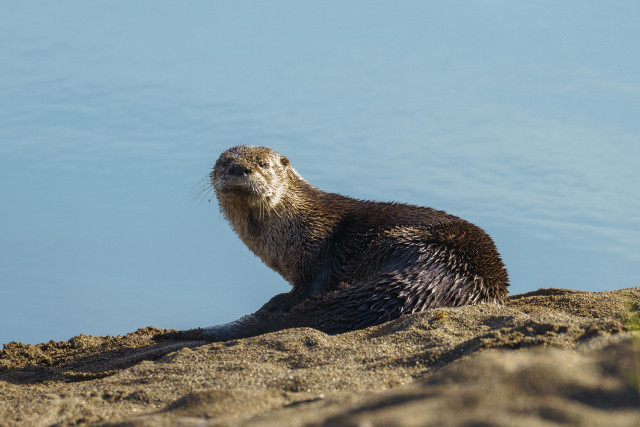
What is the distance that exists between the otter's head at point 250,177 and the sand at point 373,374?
1649 millimetres

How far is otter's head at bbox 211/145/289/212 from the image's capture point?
23.2 feet

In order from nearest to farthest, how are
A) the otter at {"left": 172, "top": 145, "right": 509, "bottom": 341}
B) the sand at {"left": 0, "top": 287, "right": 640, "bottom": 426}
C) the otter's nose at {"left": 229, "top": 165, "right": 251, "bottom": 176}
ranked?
the sand at {"left": 0, "top": 287, "right": 640, "bottom": 426}
the otter at {"left": 172, "top": 145, "right": 509, "bottom": 341}
the otter's nose at {"left": 229, "top": 165, "right": 251, "bottom": 176}

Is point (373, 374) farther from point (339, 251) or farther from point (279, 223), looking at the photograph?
point (279, 223)

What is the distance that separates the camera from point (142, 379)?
178 inches

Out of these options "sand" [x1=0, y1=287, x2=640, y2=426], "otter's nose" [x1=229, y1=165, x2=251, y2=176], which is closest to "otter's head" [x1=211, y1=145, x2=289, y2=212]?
"otter's nose" [x1=229, y1=165, x2=251, y2=176]

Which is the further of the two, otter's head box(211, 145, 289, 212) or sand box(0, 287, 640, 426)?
otter's head box(211, 145, 289, 212)

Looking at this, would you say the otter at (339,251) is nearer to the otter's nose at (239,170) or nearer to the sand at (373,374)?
the otter's nose at (239,170)

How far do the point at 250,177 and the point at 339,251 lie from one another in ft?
3.93

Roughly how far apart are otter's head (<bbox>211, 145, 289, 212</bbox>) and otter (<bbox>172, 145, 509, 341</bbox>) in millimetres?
11

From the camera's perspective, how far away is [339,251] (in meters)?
7.19

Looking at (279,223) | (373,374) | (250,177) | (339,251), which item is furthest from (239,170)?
(373,374)

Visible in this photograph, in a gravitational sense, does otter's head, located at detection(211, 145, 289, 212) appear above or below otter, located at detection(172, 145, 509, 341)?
above

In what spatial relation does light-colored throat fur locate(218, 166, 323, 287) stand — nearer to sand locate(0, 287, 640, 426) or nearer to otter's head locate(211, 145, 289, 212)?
otter's head locate(211, 145, 289, 212)

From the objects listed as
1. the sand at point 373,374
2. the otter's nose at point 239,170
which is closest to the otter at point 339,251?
the otter's nose at point 239,170
